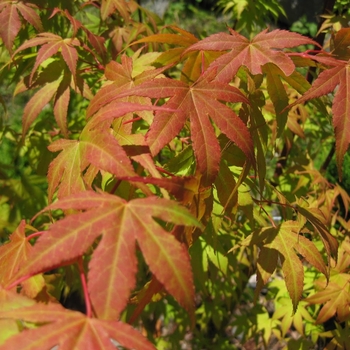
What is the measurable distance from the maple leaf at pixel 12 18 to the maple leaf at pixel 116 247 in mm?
793

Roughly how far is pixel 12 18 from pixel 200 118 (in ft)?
2.63

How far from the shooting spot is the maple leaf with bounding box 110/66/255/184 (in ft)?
2.63

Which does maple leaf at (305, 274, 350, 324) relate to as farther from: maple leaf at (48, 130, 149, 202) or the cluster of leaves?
maple leaf at (48, 130, 149, 202)

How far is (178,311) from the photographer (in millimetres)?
2160

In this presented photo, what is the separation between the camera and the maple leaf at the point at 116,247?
0.61 meters

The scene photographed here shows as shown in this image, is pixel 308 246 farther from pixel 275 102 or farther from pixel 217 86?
pixel 217 86

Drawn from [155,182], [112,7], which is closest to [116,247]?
[155,182]

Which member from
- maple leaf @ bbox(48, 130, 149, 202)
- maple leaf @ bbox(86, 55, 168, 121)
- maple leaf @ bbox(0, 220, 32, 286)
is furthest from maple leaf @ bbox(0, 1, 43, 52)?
maple leaf @ bbox(0, 220, 32, 286)

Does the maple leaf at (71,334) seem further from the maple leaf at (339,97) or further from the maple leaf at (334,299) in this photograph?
the maple leaf at (334,299)

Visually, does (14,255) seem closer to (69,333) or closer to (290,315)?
(69,333)

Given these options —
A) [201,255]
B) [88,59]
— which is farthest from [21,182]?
[201,255]

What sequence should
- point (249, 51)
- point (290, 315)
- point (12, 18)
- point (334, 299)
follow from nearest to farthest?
point (249, 51)
point (12, 18)
point (334, 299)
point (290, 315)

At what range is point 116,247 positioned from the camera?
25.3 inches

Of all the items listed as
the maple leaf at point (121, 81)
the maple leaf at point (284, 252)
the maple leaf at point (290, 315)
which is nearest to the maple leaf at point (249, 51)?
the maple leaf at point (121, 81)
